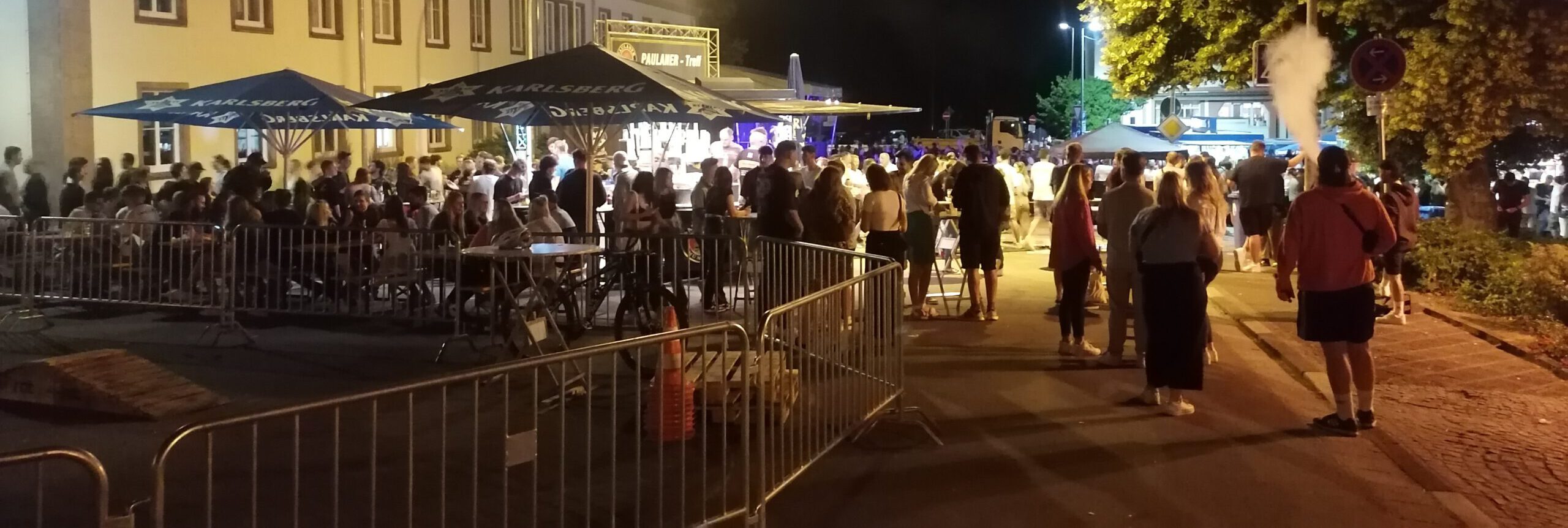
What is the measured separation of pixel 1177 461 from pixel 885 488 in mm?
1714

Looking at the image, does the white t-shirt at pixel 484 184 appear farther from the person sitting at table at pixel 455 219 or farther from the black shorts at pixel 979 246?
the black shorts at pixel 979 246

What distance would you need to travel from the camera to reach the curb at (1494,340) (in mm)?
10359

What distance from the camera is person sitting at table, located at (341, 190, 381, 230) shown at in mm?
13500

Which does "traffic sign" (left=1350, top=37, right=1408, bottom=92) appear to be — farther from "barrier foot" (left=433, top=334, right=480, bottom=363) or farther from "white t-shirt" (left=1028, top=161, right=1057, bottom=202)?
"white t-shirt" (left=1028, top=161, right=1057, bottom=202)

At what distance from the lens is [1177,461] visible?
24.0 ft

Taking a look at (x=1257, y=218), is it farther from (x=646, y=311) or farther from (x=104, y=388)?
(x=104, y=388)

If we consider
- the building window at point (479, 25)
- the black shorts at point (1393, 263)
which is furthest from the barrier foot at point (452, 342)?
the building window at point (479, 25)

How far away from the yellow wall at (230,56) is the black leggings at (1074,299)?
1691 cm

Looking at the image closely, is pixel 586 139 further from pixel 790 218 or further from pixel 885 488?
pixel 885 488

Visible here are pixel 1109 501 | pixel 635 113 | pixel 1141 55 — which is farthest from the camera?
pixel 1141 55

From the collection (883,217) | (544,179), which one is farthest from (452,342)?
(544,179)

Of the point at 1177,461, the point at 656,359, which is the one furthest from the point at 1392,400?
the point at 656,359

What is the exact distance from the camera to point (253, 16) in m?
25.0

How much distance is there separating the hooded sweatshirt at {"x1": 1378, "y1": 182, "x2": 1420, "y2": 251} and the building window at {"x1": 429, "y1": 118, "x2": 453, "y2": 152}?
24.0 m
